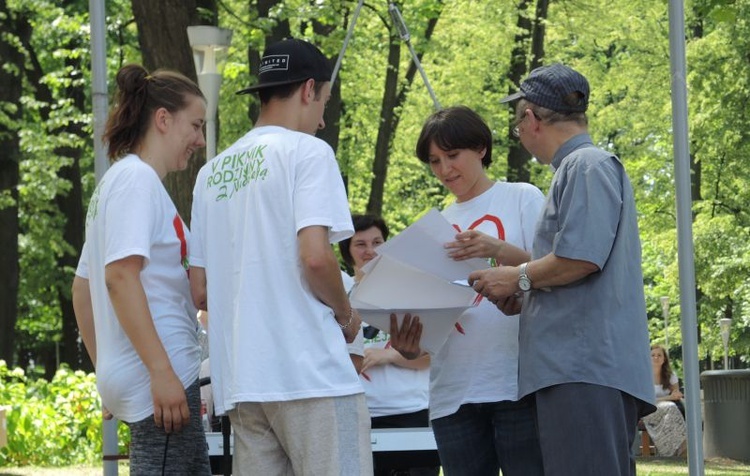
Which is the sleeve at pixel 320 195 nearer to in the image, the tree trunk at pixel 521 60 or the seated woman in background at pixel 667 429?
the seated woman in background at pixel 667 429

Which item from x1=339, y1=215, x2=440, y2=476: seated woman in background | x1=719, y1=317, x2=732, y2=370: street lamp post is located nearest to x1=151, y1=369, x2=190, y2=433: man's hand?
x1=339, y1=215, x2=440, y2=476: seated woman in background

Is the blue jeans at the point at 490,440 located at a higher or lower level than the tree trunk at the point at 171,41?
lower

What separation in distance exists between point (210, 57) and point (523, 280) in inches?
316

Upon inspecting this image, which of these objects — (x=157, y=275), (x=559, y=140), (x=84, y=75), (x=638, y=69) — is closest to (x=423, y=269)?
(x=559, y=140)

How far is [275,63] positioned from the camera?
3.92 m

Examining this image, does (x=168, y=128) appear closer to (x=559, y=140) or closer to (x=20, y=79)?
(x=559, y=140)

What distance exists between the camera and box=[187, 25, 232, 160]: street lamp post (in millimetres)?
11359

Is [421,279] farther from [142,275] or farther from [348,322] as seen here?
[142,275]

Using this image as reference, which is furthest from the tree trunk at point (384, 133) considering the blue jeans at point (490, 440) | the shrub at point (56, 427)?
the blue jeans at point (490, 440)

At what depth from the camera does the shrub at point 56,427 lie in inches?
490

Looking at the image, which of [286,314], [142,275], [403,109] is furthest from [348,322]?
[403,109]

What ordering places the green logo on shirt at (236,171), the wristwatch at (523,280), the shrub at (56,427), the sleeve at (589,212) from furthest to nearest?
1. the shrub at (56,427)
2. the wristwatch at (523,280)
3. the sleeve at (589,212)
4. the green logo on shirt at (236,171)

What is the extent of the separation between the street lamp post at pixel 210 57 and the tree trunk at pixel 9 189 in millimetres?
10077

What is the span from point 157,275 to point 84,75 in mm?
19236
